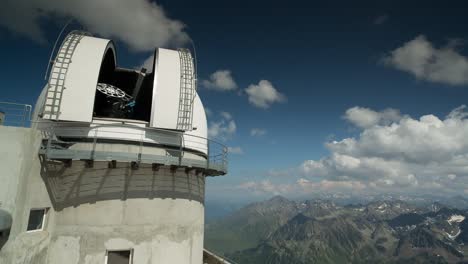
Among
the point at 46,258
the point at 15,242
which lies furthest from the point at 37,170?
the point at 46,258

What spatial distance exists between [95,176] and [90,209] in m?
1.15

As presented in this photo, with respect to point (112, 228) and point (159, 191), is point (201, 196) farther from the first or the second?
point (112, 228)

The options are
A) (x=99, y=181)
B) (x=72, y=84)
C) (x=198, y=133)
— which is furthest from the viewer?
(x=198, y=133)

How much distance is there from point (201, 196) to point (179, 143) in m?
2.78

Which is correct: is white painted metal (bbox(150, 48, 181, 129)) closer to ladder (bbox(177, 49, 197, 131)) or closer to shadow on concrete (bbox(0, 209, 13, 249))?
ladder (bbox(177, 49, 197, 131))

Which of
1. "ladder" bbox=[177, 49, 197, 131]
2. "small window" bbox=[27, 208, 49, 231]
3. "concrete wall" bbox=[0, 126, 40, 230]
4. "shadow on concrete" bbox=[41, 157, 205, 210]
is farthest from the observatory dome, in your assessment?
"small window" bbox=[27, 208, 49, 231]

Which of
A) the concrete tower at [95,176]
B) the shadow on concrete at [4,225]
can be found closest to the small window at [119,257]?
the concrete tower at [95,176]

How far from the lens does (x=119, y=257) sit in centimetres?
1096

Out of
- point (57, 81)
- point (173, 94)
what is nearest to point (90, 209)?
point (57, 81)

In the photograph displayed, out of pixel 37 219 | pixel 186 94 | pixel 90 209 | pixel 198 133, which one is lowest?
pixel 37 219

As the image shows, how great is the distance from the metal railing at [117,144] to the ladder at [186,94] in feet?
2.03

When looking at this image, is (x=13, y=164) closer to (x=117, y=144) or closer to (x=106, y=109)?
(x=117, y=144)

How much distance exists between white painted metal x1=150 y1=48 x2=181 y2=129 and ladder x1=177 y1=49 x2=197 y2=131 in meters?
0.17

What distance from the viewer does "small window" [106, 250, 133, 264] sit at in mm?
10883
